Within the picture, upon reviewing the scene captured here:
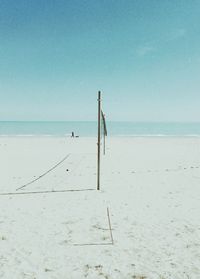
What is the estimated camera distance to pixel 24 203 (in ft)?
35.4

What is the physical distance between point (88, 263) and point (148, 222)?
114 inches

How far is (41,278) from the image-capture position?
5605mm

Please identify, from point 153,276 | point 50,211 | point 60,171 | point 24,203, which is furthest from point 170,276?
point 60,171

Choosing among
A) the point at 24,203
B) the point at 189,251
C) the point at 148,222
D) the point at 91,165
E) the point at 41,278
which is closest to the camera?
the point at 41,278

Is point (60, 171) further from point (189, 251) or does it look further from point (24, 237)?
point (189, 251)

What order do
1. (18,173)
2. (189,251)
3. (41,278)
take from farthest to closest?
(18,173)
(189,251)
(41,278)

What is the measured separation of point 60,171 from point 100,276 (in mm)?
12817

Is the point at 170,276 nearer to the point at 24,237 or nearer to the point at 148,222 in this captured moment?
the point at 148,222

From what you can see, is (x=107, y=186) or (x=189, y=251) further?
(x=107, y=186)

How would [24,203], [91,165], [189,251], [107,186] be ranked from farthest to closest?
[91,165] → [107,186] → [24,203] → [189,251]

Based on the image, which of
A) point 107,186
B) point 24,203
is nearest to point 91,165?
point 107,186

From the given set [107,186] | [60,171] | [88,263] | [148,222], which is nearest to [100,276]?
[88,263]

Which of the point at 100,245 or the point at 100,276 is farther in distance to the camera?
the point at 100,245

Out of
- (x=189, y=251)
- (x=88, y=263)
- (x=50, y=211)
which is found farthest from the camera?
(x=50, y=211)
